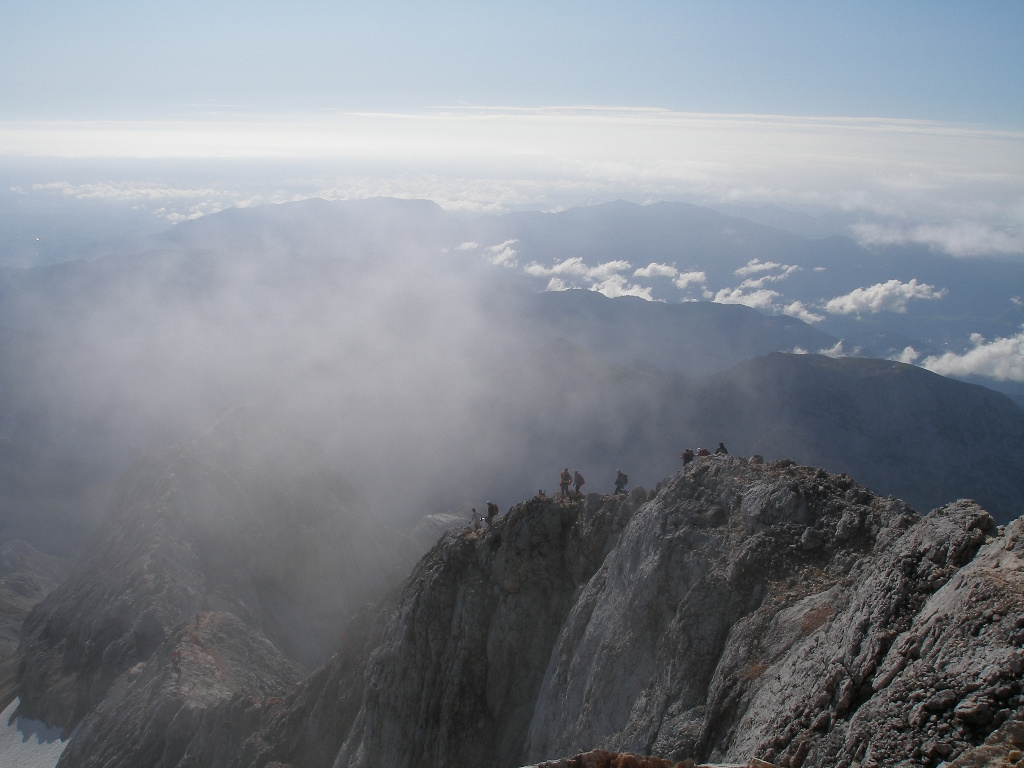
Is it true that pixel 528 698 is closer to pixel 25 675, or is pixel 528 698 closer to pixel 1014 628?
pixel 1014 628

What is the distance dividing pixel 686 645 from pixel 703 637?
2.24 ft

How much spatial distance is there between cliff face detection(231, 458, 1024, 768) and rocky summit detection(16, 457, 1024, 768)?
64mm

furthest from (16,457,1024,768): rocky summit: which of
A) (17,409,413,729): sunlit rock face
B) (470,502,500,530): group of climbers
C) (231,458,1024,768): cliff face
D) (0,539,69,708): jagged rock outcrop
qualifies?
(0,539,69,708): jagged rock outcrop

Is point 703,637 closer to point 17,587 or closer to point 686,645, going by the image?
point 686,645

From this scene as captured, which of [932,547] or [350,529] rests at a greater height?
[932,547]

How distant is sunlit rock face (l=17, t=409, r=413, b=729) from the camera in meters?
87.5

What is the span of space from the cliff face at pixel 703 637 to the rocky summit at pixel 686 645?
0.21 feet

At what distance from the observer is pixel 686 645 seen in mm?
22953

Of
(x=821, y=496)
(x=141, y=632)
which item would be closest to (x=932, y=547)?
(x=821, y=496)

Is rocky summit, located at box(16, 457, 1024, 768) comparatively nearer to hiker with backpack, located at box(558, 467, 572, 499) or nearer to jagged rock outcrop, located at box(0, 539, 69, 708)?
hiker with backpack, located at box(558, 467, 572, 499)

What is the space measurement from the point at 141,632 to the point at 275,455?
41.2 meters

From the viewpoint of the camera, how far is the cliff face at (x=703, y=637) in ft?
40.9

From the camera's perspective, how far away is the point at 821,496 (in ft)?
77.9

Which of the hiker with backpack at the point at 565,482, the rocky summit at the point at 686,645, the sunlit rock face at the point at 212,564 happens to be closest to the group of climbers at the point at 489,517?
the rocky summit at the point at 686,645
